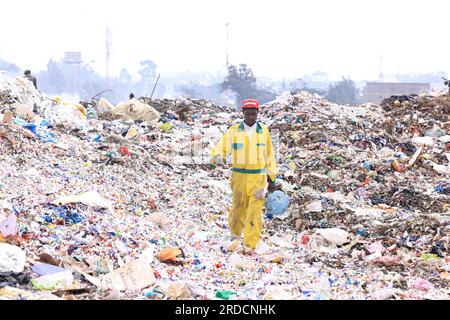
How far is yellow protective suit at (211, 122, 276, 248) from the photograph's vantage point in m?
5.00

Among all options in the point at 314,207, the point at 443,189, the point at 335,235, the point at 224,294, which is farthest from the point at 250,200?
the point at 443,189

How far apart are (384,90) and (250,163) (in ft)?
110

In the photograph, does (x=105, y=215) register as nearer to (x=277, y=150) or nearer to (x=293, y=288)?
(x=293, y=288)

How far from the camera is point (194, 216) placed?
6113 mm

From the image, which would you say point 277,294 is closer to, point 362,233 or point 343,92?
point 362,233

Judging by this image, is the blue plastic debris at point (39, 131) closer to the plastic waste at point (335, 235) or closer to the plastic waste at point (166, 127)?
the plastic waste at point (166, 127)

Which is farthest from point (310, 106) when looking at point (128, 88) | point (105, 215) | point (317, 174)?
point (128, 88)

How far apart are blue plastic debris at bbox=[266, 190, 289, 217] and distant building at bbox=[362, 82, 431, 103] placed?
30.5 meters

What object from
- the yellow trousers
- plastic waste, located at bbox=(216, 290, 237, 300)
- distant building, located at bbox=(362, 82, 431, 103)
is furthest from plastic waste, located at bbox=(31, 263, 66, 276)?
distant building, located at bbox=(362, 82, 431, 103)

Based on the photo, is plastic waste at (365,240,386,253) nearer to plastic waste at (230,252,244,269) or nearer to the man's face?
plastic waste at (230,252,244,269)

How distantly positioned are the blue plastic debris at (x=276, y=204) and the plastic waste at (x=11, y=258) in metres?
3.20

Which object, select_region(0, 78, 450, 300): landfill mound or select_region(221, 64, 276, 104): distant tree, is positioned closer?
select_region(0, 78, 450, 300): landfill mound

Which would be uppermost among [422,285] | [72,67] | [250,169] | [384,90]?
[72,67]
